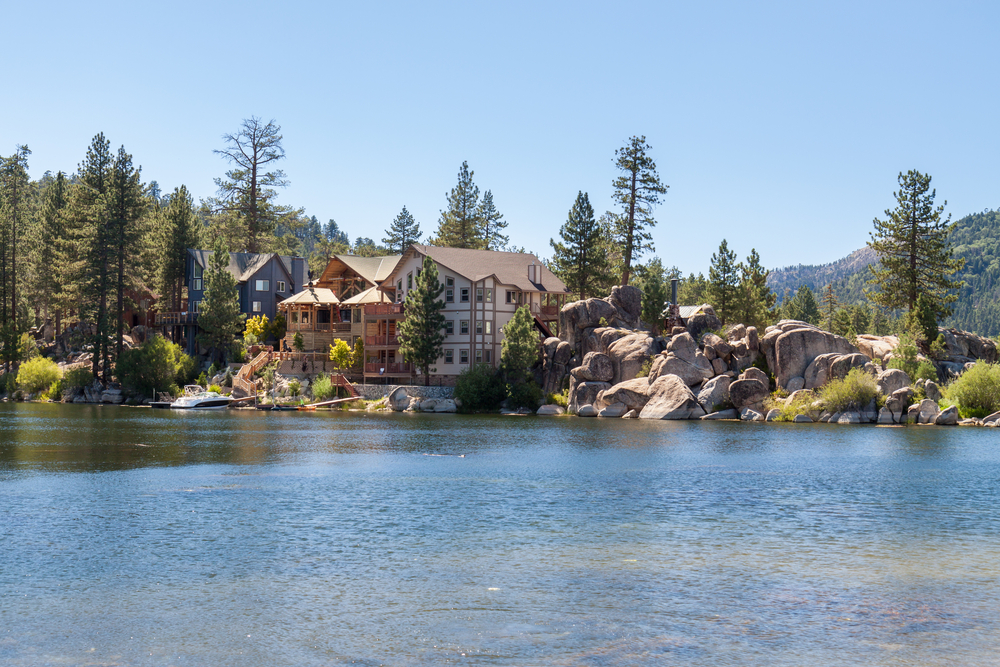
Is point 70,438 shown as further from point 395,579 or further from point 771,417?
point 771,417

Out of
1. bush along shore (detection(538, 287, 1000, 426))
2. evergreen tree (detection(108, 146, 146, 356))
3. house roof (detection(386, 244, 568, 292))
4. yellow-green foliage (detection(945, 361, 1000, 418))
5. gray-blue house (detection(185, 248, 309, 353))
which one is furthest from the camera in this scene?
gray-blue house (detection(185, 248, 309, 353))

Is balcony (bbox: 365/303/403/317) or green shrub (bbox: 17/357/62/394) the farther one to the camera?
green shrub (bbox: 17/357/62/394)

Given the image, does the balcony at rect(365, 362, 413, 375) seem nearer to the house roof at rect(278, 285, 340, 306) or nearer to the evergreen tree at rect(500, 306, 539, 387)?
Answer: the house roof at rect(278, 285, 340, 306)

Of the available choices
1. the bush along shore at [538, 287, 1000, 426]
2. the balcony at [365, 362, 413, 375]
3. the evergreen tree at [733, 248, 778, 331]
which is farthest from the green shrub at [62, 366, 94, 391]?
the evergreen tree at [733, 248, 778, 331]

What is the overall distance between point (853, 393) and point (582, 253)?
3542cm

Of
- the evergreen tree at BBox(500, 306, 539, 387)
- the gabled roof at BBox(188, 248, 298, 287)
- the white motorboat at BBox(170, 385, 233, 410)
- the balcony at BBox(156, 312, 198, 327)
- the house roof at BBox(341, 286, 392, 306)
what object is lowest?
the white motorboat at BBox(170, 385, 233, 410)

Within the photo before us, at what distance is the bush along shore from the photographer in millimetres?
67750

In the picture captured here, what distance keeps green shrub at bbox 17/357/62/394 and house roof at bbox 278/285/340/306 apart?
26114 mm

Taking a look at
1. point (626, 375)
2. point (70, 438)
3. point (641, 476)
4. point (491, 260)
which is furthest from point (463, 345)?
point (641, 476)

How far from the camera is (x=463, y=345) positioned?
286 feet

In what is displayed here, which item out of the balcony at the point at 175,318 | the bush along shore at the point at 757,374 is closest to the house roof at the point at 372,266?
the balcony at the point at 175,318

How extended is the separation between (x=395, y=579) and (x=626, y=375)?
5876 centimetres

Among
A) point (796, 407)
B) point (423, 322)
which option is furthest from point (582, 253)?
point (796, 407)

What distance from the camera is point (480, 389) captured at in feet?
265
